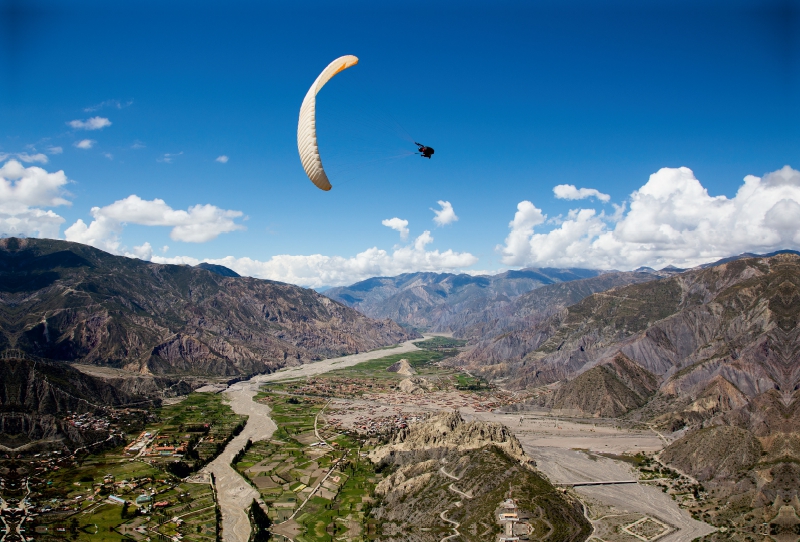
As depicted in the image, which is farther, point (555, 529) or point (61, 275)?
point (61, 275)

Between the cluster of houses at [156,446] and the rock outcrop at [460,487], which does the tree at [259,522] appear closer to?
the rock outcrop at [460,487]

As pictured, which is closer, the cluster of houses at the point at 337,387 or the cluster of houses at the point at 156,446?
the cluster of houses at the point at 156,446

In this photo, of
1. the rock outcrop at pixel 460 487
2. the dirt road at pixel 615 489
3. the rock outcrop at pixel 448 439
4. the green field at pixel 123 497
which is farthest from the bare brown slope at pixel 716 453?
the green field at pixel 123 497

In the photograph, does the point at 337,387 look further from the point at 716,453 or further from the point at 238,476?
the point at 716,453

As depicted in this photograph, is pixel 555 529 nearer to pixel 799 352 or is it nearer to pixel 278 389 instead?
pixel 799 352

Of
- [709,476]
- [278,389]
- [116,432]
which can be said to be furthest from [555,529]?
[278,389]

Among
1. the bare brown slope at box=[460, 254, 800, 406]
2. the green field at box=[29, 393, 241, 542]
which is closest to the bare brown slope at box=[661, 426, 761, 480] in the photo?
the bare brown slope at box=[460, 254, 800, 406]

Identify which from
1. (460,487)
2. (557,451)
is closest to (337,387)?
(557,451)

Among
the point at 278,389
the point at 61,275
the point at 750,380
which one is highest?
the point at 61,275

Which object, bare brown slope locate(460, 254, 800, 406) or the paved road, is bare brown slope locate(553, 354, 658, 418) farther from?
the paved road
